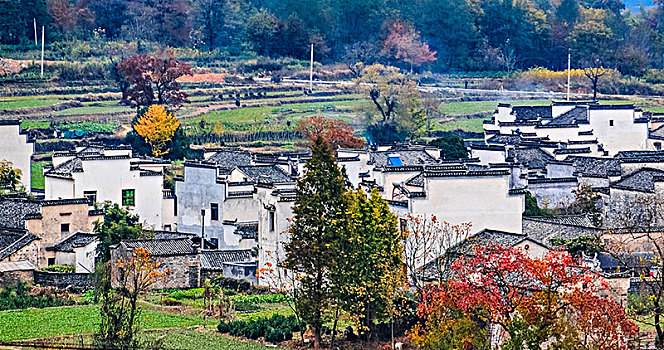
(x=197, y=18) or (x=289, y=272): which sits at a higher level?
(x=197, y=18)

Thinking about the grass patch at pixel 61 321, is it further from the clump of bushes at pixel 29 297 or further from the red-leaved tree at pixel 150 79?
the red-leaved tree at pixel 150 79

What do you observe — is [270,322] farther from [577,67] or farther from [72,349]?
[577,67]

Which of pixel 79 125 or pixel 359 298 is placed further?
pixel 79 125

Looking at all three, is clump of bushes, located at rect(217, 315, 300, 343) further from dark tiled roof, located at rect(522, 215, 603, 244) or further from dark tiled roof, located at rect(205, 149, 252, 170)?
dark tiled roof, located at rect(205, 149, 252, 170)

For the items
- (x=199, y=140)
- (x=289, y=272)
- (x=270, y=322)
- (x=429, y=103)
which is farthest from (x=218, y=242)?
(x=429, y=103)

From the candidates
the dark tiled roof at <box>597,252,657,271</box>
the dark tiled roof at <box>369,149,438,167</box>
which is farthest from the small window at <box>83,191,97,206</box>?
the dark tiled roof at <box>597,252,657,271</box>

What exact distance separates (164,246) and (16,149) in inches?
676

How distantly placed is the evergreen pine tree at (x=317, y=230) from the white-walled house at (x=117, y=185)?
16.6 m

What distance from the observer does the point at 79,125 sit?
72.3 m

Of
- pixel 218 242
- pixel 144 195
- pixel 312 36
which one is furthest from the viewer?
pixel 312 36

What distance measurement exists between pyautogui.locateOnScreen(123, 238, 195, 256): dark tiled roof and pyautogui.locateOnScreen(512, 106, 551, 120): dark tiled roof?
89.6 feet

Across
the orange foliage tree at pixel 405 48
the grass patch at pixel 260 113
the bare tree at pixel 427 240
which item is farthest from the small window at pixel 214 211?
the orange foliage tree at pixel 405 48

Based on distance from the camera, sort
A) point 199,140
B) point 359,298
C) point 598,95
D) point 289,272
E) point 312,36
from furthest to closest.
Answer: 1. point 312,36
2. point 598,95
3. point 199,140
4. point 289,272
5. point 359,298

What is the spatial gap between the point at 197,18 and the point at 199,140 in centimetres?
3687
